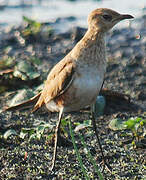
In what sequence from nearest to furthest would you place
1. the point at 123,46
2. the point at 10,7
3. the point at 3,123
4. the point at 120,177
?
Result: 1. the point at 120,177
2. the point at 3,123
3. the point at 123,46
4. the point at 10,7

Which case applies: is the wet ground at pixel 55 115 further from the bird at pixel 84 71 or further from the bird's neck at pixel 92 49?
the bird's neck at pixel 92 49

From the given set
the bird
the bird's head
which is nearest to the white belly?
the bird

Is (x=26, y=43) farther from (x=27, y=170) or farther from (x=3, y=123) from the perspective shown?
(x=27, y=170)

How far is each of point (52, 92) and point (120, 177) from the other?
1.10 metres

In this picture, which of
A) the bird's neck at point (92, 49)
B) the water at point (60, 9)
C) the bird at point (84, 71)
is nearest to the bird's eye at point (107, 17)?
the bird at point (84, 71)

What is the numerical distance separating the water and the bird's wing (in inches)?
184

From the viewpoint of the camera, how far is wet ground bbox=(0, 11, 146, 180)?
183 inches

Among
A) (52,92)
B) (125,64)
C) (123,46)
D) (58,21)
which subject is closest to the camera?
(52,92)

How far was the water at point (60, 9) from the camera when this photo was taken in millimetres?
10047

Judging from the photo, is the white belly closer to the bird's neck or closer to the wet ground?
the bird's neck

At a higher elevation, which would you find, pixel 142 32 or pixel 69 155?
pixel 142 32

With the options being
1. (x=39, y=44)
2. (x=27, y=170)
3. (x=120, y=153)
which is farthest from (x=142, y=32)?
(x=27, y=170)

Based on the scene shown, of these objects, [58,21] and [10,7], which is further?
[10,7]

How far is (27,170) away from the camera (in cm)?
459
